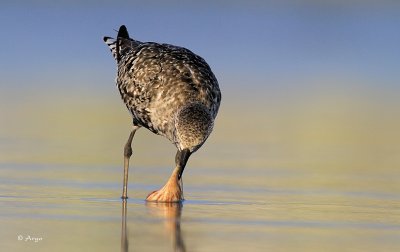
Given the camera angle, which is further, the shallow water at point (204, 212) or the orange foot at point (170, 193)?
the orange foot at point (170, 193)

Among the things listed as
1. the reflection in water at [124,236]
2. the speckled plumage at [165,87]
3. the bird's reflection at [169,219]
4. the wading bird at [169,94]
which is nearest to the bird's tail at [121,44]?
the wading bird at [169,94]

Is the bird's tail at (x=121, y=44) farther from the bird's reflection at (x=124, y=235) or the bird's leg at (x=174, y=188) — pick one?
the bird's reflection at (x=124, y=235)

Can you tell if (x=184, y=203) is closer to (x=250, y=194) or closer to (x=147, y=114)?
(x=250, y=194)

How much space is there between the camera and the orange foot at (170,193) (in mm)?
13078


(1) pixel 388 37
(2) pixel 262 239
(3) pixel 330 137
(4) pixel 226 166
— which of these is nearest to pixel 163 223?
(2) pixel 262 239

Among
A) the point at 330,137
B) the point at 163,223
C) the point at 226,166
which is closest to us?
the point at 163,223

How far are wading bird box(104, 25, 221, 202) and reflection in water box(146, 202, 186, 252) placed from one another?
0.19m

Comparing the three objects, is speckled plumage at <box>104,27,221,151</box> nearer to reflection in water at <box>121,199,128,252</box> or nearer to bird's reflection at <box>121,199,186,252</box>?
bird's reflection at <box>121,199,186,252</box>

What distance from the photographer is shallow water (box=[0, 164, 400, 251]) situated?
10.6m

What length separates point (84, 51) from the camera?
101ft

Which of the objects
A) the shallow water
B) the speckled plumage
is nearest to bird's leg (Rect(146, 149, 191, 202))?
the shallow water

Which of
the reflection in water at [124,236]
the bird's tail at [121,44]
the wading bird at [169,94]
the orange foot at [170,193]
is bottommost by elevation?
the reflection in water at [124,236]

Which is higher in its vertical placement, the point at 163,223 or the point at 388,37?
the point at 388,37

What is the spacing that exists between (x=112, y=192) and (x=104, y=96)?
33.4ft
